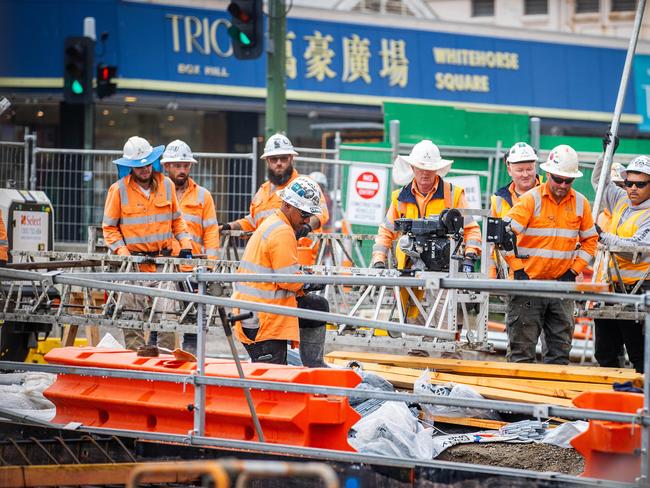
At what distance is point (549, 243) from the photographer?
33.6ft

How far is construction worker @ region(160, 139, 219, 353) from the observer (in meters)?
12.0

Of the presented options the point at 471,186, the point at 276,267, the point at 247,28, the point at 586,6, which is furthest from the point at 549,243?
the point at 586,6

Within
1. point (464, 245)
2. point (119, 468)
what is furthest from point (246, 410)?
point (464, 245)

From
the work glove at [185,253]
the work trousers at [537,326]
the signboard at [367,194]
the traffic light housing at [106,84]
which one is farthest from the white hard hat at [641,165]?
the traffic light housing at [106,84]

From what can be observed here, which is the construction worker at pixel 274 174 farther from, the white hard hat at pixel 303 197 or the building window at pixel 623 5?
the building window at pixel 623 5

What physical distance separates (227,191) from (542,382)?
24.7 ft

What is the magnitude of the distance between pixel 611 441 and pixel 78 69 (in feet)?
42.4

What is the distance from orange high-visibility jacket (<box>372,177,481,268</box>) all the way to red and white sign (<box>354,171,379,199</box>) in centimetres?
491

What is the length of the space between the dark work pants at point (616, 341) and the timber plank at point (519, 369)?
1163 millimetres

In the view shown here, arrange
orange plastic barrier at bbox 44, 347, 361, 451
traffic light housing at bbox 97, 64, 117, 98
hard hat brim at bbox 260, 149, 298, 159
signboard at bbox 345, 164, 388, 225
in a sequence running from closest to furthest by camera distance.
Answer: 1. orange plastic barrier at bbox 44, 347, 361, 451
2. hard hat brim at bbox 260, 149, 298, 159
3. signboard at bbox 345, 164, 388, 225
4. traffic light housing at bbox 97, 64, 117, 98

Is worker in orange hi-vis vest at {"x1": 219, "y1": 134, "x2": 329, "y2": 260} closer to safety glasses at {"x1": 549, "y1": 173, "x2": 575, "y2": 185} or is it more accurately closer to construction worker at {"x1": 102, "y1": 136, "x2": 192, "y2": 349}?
construction worker at {"x1": 102, "y1": 136, "x2": 192, "y2": 349}

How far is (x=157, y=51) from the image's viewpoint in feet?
83.9

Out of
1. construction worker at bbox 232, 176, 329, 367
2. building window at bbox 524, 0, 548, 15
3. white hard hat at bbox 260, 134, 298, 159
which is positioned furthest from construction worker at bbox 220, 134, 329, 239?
building window at bbox 524, 0, 548, 15

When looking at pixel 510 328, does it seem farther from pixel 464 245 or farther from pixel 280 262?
pixel 280 262
